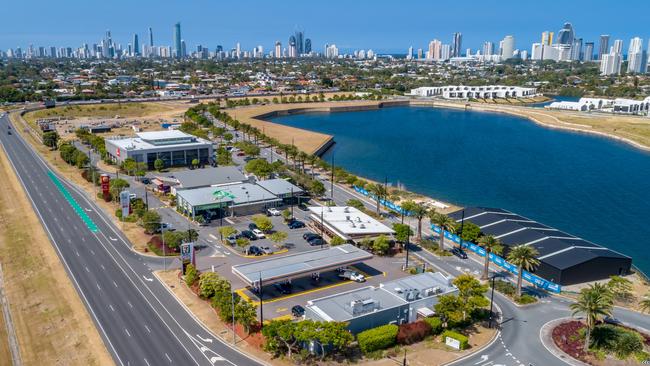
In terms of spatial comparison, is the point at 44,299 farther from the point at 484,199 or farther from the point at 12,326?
the point at 484,199

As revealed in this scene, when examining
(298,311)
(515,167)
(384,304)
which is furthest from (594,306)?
(515,167)

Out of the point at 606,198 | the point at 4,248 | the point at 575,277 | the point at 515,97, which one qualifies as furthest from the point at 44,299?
the point at 515,97

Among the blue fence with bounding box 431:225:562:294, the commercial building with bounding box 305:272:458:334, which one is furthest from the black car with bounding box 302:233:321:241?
the commercial building with bounding box 305:272:458:334

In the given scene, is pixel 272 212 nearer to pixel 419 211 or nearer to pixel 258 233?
pixel 258 233

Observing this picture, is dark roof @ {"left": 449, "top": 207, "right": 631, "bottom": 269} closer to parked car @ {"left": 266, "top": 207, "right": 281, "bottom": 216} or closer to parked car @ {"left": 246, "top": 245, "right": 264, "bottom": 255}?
parked car @ {"left": 266, "top": 207, "right": 281, "bottom": 216}

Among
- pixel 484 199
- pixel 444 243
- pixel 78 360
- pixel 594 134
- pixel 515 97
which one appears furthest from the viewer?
pixel 515 97
